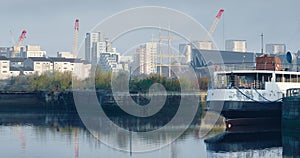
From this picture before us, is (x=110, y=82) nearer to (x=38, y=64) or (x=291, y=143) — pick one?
(x=291, y=143)

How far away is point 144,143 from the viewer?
44688mm

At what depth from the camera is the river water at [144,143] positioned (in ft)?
130

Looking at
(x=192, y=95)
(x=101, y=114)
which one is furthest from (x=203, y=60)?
(x=101, y=114)

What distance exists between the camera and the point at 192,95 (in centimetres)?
8131

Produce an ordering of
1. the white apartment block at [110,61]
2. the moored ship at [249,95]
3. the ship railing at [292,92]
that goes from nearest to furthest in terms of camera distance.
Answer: the ship railing at [292,92] → the moored ship at [249,95] → the white apartment block at [110,61]

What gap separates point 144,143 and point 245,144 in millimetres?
6374

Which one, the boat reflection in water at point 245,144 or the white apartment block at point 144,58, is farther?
the white apartment block at point 144,58

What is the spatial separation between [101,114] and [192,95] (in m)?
12.9

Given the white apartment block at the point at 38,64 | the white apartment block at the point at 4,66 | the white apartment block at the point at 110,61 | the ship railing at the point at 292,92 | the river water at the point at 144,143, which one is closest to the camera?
the river water at the point at 144,143

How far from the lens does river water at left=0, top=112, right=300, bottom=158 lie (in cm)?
3962

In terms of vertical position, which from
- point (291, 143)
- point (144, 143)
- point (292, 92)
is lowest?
point (144, 143)

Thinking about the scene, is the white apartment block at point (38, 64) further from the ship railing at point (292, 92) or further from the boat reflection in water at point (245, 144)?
the boat reflection in water at point (245, 144)

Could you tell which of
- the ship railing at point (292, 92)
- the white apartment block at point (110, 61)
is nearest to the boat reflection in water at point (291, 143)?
the ship railing at point (292, 92)

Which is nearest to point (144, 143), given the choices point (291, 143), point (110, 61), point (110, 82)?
point (291, 143)
